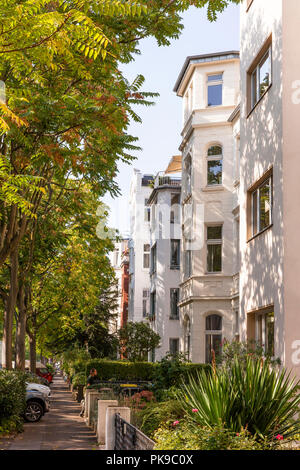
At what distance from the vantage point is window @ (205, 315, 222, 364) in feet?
106

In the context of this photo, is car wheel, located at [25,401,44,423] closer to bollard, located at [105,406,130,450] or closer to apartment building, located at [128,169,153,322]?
bollard, located at [105,406,130,450]

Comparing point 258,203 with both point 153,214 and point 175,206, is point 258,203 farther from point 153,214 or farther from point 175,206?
point 153,214

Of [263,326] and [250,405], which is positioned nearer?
[250,405]

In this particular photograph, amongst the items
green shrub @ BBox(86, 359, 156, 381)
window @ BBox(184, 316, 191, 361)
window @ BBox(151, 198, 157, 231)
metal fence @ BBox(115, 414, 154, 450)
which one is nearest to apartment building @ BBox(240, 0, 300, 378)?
metal fence @ BBox(115, 414, 154, 450)

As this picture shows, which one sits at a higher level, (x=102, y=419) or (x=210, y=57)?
(x=210, y=57)

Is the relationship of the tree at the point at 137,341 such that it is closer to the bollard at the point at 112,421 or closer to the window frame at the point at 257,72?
the window frame at the point at 257,72

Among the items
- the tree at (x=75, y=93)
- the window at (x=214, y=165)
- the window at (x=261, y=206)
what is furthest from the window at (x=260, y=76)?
the window at (x=214, y=165)

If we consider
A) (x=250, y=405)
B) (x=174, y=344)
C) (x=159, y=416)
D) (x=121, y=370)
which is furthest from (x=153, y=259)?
(x=250, y=405)

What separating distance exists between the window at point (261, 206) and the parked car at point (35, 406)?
377 inches

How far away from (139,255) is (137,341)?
25698 millimetres

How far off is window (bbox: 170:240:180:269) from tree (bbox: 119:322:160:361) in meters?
7.98

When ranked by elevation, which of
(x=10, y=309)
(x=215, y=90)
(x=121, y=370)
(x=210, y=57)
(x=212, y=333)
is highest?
(x=210, y=57)

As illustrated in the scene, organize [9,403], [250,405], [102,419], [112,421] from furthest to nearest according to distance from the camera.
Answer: [9,403]
[102,419]
[112,421]
[250,405]

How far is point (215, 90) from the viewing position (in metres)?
34.9
